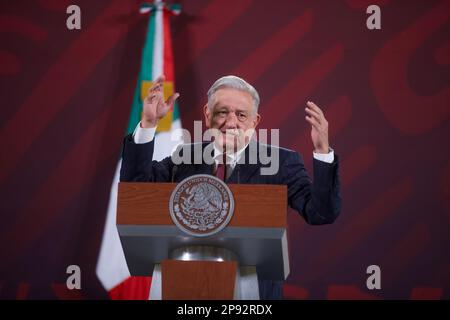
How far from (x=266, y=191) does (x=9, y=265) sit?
2.28 metres

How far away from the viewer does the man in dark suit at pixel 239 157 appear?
9.48ft

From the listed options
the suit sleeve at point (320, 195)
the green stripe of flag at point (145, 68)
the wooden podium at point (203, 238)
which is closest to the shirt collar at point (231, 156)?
the suit sleeve at point (320, 195)

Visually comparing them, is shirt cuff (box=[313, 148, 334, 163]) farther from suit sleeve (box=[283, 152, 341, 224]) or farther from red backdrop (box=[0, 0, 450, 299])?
red backdrop (box=[0, 0, 450, 299])

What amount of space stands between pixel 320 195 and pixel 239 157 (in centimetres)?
41

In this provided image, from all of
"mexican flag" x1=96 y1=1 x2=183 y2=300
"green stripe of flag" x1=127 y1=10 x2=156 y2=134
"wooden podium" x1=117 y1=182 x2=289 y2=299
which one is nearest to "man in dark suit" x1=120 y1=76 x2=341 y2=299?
"wooden podium" x1=117 y1=182 x2=289 y2=299

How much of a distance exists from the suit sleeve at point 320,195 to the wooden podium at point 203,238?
0.26 meters

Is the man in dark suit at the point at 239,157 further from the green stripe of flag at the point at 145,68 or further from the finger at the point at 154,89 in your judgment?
the green stripe of flag at the point at 145,68

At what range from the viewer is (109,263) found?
4.52 metres

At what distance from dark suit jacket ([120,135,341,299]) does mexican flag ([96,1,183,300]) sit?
1.32 m

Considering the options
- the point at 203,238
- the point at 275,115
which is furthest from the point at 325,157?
the point at 275,115

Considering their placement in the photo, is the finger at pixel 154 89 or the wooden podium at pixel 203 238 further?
the finger at pixel 154 89

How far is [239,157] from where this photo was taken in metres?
3.22

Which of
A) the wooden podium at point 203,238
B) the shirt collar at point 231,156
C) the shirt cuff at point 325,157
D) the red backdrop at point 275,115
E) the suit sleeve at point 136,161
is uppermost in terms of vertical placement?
the red backdrop at point 275,115

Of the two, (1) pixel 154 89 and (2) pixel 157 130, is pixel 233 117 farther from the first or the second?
(2) pixel 157 130
